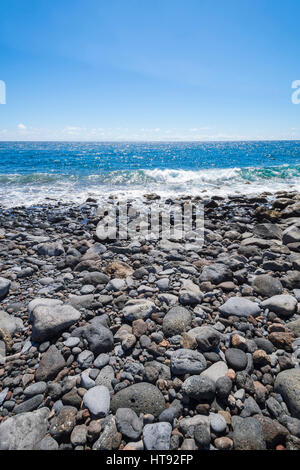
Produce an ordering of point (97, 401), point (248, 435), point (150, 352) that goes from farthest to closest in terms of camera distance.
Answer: point (150, 352) < point (97, 401) < point (248, 435)

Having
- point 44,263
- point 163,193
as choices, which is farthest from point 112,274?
point 163,193

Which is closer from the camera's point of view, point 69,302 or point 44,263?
point 69,302

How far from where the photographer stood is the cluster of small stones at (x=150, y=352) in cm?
190

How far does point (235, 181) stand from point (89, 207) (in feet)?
40.8

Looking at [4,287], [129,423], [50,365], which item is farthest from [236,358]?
[4,287]

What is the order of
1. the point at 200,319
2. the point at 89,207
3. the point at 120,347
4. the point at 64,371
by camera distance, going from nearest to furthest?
the point at 64,371 → the point at 120,347 → the point at 200,319 → the point at 89,207

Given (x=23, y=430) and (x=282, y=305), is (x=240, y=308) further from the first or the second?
(x=23, y=430)

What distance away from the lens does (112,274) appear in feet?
14.3

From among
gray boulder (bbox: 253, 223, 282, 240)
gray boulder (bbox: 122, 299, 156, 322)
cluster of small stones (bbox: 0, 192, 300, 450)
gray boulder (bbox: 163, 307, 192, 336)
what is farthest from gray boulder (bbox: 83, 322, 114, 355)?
gray boulder (bbox: 253, 223, 282, 240)

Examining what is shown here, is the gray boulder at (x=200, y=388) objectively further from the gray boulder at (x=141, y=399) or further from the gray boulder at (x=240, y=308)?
the gray boulder at (x=240, y=308)

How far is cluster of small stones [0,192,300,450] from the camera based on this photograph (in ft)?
6.23

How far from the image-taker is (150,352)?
266 cm

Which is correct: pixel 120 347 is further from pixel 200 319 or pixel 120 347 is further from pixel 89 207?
pixel 89 207
